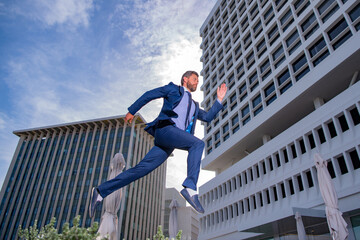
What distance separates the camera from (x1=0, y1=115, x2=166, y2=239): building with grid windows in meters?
60.0

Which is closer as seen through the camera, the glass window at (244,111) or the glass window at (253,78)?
the glass window at (244,111)

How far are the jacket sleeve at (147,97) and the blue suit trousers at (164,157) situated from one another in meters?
0.45

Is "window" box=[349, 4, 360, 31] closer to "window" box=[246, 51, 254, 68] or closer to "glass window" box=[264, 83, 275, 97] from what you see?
"glass window" box=[264, 83, 275, 97]

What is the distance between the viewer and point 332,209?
13969mm

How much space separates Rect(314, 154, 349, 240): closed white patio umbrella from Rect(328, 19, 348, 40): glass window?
17.2m

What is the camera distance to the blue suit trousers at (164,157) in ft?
11.9

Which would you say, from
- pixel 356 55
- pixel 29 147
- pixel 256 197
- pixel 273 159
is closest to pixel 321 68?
pixel 356 55

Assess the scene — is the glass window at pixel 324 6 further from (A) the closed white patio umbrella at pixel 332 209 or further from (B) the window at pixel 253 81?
(A) the closed white patio umbrella at pixel 332 209

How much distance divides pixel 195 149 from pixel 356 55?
2534 centimetres

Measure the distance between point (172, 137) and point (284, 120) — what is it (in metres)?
31.3

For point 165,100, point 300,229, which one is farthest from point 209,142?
point 165,100

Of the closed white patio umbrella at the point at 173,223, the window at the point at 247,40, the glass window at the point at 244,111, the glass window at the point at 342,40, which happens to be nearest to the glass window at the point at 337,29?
the glass window at the point at 342,40

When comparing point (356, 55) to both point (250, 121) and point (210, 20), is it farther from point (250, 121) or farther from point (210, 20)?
point (210, 20)

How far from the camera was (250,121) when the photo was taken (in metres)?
35.6
